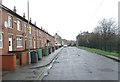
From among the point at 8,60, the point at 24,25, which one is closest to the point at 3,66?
the point at 8,60

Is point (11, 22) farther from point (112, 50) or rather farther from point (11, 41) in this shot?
point (112, 50)

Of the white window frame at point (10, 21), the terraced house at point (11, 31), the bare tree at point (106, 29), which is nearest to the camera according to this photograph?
the terraced house at point (11, 31)

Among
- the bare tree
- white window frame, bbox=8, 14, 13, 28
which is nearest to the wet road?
white window frame, bbox=8, 14, 13, 28

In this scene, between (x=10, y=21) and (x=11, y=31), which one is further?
(x=10, y=21)

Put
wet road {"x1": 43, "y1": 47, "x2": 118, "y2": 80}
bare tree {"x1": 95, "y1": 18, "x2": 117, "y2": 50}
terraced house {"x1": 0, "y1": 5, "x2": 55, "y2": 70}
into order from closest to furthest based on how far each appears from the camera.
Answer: wet road {"x1": 43, "y1": 47, "x2": 118, "y2": 80}, terraced house {"x1": 0, "y1": 5, "x2": 55, "y2": 70}, bare tree {"x1": 95, "y1": 18, "x2": 117, "y2": 50}

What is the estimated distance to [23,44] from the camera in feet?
117

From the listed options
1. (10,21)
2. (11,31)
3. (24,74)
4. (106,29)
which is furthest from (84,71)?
(106,29)

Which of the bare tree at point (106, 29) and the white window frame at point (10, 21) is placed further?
the bare tree at point (106, 29)

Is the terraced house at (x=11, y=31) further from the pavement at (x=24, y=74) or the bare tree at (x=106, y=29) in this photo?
the bare tree at (x=106, y=29)

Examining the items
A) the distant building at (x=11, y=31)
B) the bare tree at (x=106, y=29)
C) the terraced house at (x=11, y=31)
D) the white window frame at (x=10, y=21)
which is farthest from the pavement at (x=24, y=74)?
the bare tree at (x=106, y=29)

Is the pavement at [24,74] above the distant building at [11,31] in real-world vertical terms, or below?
below

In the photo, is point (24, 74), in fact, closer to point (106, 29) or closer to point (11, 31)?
point (11, 31)

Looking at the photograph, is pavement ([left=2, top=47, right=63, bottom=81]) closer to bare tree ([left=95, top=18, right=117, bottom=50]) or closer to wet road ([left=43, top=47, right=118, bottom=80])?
wet road ([left=43, top=47, right=118, bottom=80])

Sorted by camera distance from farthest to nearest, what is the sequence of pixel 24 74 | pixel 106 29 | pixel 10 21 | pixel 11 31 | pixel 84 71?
pixel 106 29, pixel 10 21, pixel 11 31, pixel 84 71, pixel 24 74
